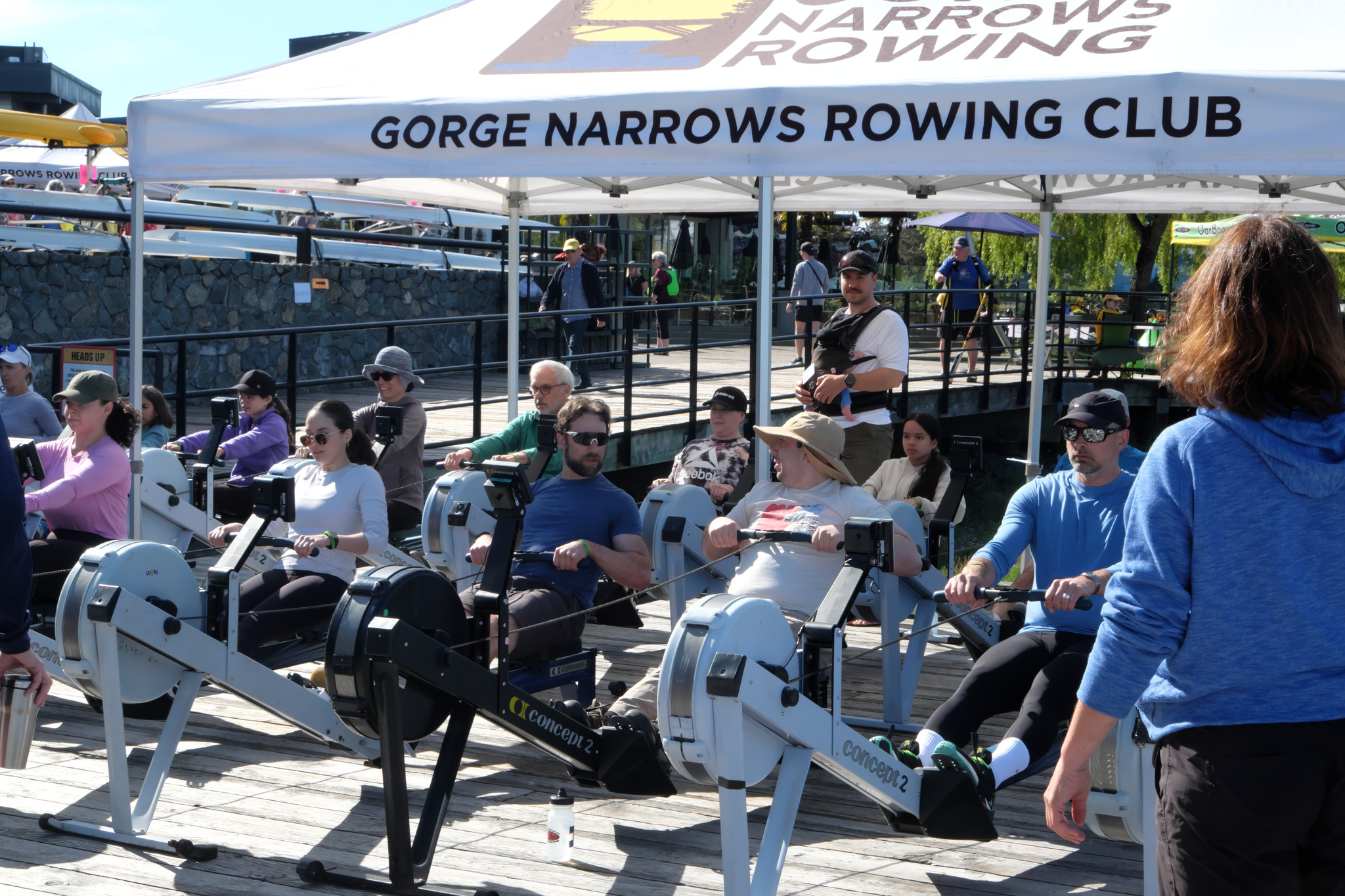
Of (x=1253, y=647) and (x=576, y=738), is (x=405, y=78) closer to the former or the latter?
(x=576, y=738)

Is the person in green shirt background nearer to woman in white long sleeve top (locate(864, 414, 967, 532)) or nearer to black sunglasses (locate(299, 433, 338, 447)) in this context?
black sunglasses (locate(299, 433, 338, 447))

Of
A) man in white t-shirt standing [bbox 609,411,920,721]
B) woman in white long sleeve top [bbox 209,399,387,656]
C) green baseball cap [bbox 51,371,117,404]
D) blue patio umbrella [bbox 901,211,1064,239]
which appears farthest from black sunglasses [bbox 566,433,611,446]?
blue patio umbrella [bbox 901,211,1064,239]

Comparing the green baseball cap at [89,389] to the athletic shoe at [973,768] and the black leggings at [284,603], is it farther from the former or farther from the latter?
the athletic shoe at [973,768]

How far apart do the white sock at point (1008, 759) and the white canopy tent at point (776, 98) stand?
5.28ft

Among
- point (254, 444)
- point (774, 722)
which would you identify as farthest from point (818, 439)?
point (254, 444)

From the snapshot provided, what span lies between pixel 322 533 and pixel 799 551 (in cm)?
180

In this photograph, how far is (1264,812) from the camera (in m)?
1.94

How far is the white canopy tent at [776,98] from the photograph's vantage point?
3.74 m

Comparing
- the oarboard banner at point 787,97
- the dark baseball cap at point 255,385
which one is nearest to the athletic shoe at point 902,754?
the oarboard banner at point 787,97

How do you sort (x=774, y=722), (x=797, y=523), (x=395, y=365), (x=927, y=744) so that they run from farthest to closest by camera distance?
(x=395, y=365), (x=797, y=523), (x=927, y=744), (x=774, y=722)

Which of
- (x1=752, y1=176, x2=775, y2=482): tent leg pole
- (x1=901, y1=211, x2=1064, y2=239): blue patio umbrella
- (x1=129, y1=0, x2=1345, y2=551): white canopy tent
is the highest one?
(x1=901, y1=211, x2=1064, y2=239): blue patio umbrella

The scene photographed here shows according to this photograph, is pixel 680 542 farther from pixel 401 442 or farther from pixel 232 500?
pixel 232 500

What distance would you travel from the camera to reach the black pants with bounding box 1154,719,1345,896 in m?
1.94

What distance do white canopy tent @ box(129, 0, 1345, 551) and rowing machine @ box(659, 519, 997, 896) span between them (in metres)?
1.25
